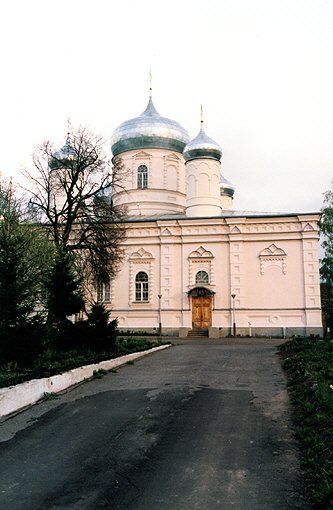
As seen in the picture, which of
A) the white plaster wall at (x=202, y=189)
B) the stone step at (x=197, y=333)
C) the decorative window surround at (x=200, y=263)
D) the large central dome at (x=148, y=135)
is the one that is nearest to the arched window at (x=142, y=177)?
the large central dome at (x=148, y=135)

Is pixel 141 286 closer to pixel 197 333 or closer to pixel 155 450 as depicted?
pixel 197 333

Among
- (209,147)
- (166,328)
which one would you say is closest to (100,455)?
(166,328)

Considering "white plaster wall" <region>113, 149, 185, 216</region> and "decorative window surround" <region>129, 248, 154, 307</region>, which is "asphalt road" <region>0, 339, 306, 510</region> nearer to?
"decorative window surround" <region>129, 248, 154, 307</region>

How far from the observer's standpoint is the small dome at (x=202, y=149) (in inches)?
1228

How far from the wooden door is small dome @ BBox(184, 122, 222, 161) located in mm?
9154

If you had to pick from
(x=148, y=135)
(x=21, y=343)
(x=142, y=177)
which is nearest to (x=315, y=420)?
(x=21, y=343)

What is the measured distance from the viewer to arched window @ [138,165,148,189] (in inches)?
1313

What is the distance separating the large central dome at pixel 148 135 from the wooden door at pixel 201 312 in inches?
442

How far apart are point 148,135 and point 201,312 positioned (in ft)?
41.9

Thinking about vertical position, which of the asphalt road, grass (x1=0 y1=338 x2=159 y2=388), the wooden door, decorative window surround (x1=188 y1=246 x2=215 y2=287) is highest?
decorative window surround (x1=188 y1=246 x2=215 y2=287)

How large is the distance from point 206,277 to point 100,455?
933 inches

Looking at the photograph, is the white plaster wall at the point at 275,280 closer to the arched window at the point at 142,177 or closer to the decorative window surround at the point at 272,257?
the decorative window surround at the point at 272,257

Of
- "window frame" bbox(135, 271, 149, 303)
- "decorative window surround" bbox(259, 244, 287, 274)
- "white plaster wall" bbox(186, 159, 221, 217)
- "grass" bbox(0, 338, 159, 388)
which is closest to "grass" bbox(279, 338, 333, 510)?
"grass" bbox(0, 338, 159, 388)

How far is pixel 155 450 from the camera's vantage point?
20.2ft
